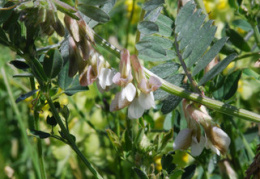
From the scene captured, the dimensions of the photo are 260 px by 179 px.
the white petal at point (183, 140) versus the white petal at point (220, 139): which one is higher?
the white petal at point (220, 139)

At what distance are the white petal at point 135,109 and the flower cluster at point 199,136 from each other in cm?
10

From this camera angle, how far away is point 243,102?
1.52 meters

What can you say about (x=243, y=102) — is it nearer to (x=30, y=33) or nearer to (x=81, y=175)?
(x=81, y=175)

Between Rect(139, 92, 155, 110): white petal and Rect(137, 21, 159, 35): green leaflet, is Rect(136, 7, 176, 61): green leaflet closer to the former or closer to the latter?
Rect(137, 21, 159, 35): green leaflet

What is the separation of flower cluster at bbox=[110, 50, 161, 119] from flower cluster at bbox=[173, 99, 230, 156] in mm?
106

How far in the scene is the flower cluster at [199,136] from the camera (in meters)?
0.74

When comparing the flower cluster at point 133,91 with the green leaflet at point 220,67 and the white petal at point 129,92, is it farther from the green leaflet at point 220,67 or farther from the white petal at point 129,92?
the green leaflet at point 220,67

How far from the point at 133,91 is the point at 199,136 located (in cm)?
16

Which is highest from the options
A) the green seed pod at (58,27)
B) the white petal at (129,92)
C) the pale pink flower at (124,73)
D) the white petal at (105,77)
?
the green seed pod at (58,27)

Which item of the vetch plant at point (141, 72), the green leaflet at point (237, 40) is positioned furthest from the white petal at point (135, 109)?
the green leaflet at point (237, 40)

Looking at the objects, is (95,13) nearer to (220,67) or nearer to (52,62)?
(52,62)

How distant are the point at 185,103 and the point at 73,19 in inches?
10.1

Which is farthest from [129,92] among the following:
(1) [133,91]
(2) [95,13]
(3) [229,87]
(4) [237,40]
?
(4) [237,40]

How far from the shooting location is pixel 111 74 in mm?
738
